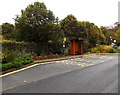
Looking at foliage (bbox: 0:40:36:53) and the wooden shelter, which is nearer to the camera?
foliage (bbox: 0:40:36:53)

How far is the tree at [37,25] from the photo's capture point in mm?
10906

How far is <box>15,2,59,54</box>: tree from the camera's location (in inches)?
429

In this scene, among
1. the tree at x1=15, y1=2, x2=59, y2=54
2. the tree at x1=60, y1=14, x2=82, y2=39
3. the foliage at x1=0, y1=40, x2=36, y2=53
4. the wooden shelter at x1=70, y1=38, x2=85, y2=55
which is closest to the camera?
the foliage at x1=0, y1=40, x2=36, y2=53

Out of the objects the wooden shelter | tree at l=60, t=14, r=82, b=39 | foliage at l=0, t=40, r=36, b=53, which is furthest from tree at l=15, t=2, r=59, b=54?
tree at l=60, t=14, r=82, b=39

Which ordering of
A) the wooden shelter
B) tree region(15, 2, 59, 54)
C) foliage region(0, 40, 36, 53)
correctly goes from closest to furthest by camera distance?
foliage region(0, 40, 36, 53), tree region(15, 2, 59, 54), the wooden shelter

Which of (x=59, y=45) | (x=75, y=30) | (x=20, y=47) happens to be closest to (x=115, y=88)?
(x=20, y=47)

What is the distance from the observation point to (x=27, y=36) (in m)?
11.2

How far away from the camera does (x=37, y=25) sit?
11008 millimetres

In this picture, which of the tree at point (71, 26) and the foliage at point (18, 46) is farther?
the tree at point (71, 26)

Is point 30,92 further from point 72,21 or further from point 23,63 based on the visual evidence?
point 72,21

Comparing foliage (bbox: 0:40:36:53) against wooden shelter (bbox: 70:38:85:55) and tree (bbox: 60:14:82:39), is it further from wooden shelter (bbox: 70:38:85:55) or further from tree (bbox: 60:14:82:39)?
tree (bbox: 60:14:82:39)

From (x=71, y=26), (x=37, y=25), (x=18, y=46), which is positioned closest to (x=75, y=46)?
(x=37, y=25)

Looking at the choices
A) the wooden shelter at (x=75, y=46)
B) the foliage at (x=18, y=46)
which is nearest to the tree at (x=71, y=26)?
the wooden shelter at (x=75, y=46)

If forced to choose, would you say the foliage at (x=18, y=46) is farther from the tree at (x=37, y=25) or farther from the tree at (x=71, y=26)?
the tree at (x=71, y=26)
